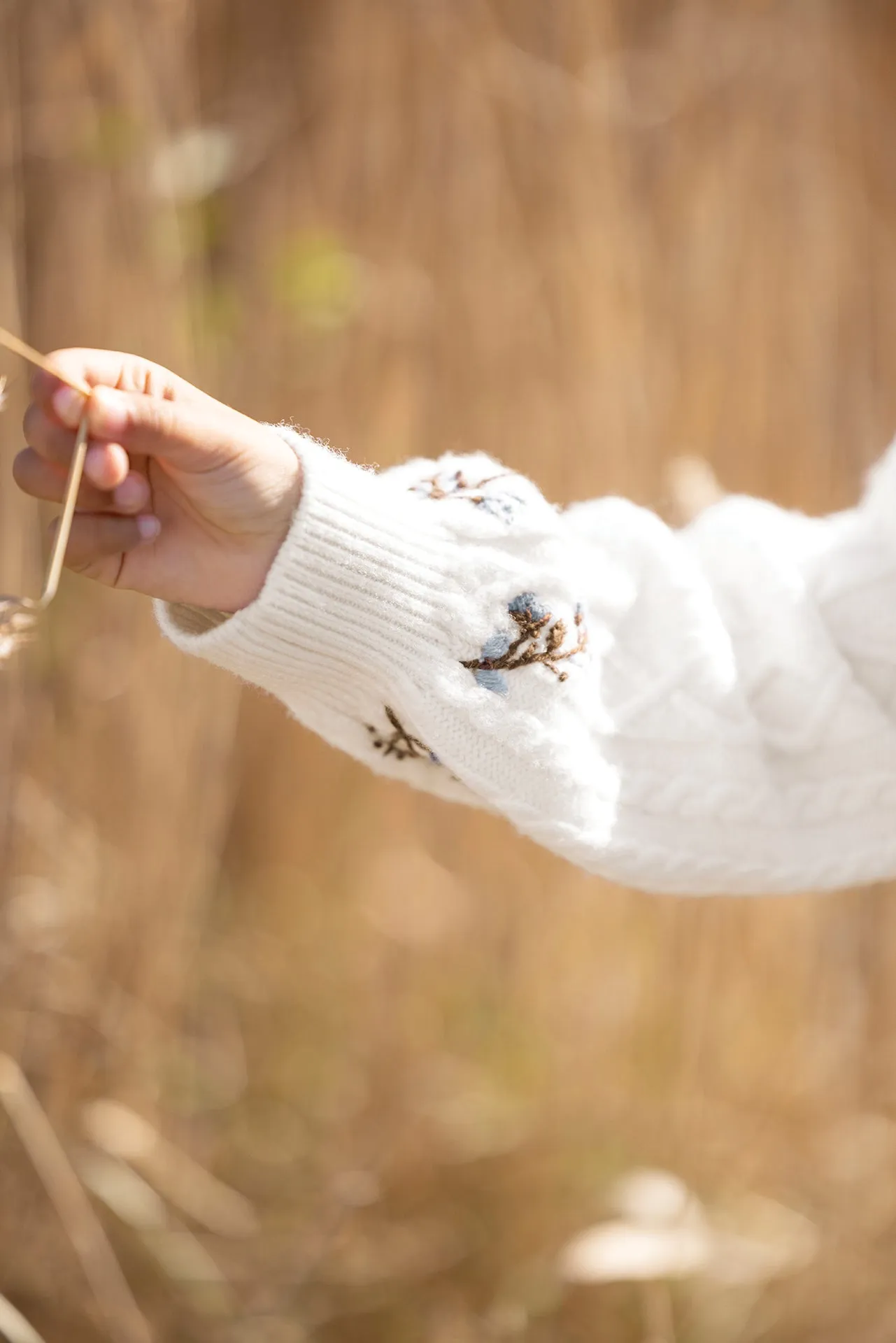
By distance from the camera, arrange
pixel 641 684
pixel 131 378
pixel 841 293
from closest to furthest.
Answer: pixel 131 378 → pixel 641 684 → pixel 841 293

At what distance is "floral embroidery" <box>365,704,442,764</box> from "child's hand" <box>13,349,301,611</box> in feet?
0.30

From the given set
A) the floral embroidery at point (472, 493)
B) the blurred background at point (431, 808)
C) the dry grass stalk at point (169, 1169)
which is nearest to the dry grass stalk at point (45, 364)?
the floral embroidery at point (472, 493)

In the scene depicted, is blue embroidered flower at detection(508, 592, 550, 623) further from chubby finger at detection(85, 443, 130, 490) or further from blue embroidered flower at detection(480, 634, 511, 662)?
chubby finger at detection(85, 443, 130, 490)

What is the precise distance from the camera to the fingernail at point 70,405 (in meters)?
0.36

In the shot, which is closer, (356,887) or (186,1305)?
(186,1305)

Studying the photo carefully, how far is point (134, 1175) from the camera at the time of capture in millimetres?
1046

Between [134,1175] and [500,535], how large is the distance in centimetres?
83

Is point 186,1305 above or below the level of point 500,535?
below

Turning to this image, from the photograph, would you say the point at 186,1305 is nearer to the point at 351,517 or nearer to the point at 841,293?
the point at 351,517

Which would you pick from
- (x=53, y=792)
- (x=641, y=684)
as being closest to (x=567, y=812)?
(x=641, y=684)

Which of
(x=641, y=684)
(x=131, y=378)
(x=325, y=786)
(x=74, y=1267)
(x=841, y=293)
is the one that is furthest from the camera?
(x=325, y=786)

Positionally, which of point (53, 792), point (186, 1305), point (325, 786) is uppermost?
point (325, 786)

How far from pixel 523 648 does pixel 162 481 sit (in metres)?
0.16

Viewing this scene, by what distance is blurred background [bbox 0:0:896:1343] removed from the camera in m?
0.96
